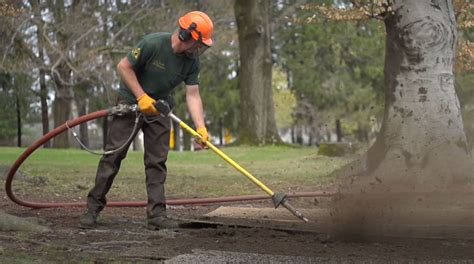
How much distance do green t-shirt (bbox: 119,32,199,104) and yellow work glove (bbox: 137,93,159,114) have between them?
309 mm

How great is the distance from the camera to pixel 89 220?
5.75 meters

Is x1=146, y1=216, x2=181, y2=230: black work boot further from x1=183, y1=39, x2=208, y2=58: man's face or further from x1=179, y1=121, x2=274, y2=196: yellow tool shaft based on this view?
x1=183, y1=39, x2=208, y2=58: man's face

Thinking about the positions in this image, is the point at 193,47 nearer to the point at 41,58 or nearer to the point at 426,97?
the point at 426,97

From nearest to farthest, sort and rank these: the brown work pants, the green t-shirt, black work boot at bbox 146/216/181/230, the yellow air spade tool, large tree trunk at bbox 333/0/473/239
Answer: the yellow air spade tool < the green t-shirt < black work boot at bbox 146/216/181/230 < the brown work pants < large tree trunk at bbox 333/0/473/239

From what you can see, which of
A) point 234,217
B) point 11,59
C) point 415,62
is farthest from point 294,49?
point 234,217

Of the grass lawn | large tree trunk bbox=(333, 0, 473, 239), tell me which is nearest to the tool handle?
large tree trunk bbox=(333, 0, 473, 239)

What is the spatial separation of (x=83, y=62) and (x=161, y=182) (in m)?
21.2

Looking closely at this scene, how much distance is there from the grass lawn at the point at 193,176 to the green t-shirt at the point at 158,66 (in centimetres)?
297

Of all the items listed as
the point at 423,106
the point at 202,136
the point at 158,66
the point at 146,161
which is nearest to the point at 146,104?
the point at 158,66

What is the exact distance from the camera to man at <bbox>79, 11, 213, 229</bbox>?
18.2ft

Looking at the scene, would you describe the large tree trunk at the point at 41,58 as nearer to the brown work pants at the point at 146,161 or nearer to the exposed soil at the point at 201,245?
the brown work pants at the point at 146,161

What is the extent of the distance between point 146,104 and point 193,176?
6.79 m

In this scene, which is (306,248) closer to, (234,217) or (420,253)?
(420,253)

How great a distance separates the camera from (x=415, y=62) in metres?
8.27
